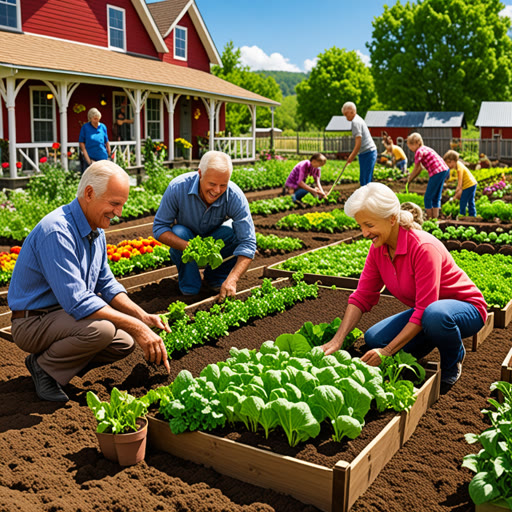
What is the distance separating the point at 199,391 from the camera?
3.51 metres

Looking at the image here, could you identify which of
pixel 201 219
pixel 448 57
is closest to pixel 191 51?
pixel 201 219

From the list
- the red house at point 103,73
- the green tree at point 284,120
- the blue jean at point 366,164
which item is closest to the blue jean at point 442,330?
the blue jean at point 366,164

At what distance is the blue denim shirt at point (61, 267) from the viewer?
12.7 ft

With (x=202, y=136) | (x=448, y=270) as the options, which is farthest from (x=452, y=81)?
(x=448, y=270)

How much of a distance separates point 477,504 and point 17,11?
60.5 ft

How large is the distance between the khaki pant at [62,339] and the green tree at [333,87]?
67357 millimetres

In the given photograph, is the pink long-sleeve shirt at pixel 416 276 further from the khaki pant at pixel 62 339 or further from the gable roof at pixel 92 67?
the gable roof at pixel 92 67

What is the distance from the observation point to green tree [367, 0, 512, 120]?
4909 centimetres

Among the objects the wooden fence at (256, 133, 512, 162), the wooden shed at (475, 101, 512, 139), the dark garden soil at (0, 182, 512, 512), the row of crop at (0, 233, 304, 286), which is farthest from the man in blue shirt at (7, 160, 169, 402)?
the wooden shed at (475, 101, 512, 139)

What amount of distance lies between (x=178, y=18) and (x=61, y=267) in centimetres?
2324

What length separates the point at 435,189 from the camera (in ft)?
37.6

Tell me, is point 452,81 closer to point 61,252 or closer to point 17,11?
point 17,11

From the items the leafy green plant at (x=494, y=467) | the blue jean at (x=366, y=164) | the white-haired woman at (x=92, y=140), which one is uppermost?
the white-haired woman at (x=92, y=140)

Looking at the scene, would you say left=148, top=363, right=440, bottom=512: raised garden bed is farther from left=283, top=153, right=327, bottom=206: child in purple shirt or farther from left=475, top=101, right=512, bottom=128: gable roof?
left=475, top=101, right=512, bottom=128: gable roof
